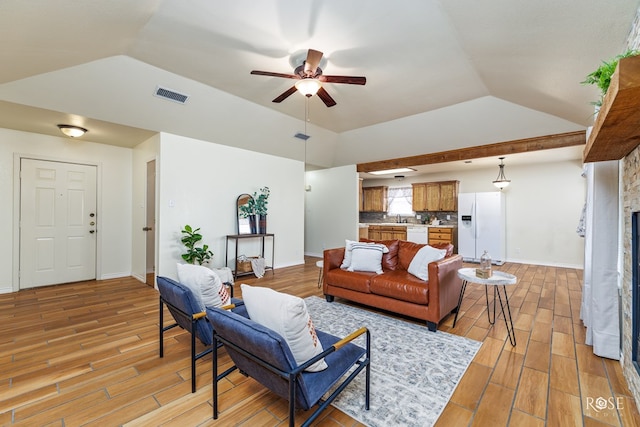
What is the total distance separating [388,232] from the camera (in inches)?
320

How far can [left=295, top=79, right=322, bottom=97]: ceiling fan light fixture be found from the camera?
9.52 feet

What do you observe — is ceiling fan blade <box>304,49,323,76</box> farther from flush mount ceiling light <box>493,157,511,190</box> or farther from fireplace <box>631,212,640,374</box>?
flush mount ceiling light <box>493,157,511,190</box>

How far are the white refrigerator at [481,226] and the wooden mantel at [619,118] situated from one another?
16.0 feet

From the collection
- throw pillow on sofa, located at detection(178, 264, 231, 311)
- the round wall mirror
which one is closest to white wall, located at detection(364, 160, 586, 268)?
the round wall mirror

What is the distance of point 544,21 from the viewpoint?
1984 millimetres

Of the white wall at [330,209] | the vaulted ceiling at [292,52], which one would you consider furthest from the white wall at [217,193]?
the white wall at [330,209]

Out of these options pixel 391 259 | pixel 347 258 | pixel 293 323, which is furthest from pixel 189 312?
pixel 391 259

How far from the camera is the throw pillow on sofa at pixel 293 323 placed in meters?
1.45

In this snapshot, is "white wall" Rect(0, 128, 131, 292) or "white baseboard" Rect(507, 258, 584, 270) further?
"white baseboard" Rect(507, 258, 584, 270)

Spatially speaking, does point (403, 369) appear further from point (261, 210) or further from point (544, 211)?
point (544, 211)

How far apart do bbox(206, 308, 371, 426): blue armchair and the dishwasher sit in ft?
21.0

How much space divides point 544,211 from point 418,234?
2.86m

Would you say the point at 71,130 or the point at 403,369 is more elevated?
the point at 71,130

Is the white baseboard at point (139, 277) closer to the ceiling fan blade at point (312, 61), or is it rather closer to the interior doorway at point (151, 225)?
the interior doorway at point (151, 225)
